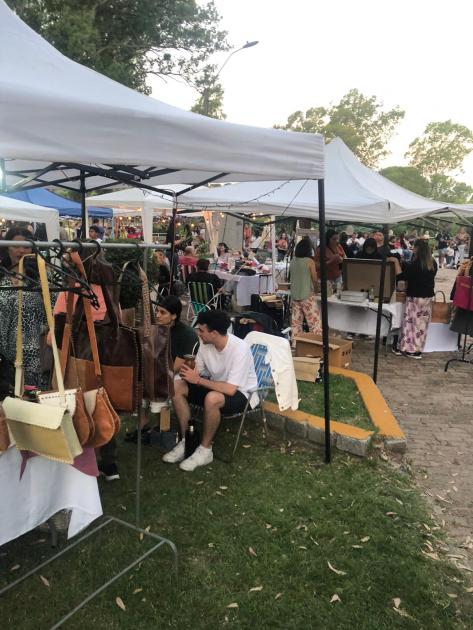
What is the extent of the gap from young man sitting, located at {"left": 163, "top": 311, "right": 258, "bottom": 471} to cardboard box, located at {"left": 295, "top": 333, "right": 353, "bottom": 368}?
8.13ft

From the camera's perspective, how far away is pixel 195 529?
303cm

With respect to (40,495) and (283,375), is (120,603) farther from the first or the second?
(283,375)

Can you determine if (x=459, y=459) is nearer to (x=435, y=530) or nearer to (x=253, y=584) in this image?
(x=435, y=530)

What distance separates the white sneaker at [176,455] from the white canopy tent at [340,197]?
9.97 feet

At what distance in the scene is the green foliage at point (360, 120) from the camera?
49312 mm

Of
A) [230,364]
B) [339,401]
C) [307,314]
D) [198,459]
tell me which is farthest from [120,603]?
[307,314]

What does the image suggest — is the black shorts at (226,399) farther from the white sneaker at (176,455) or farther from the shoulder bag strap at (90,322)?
the shoulder bag strap at (90,322)

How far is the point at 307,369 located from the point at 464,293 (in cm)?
291

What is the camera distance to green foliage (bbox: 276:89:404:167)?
49.3 m

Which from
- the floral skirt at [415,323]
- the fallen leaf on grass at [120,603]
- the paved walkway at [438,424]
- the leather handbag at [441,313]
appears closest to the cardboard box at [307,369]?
the paved walkway at [438,424]

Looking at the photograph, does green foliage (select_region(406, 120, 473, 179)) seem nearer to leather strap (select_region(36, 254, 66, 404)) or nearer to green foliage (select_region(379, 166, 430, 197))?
green foliage (select_region(379, 166, 430, 197))

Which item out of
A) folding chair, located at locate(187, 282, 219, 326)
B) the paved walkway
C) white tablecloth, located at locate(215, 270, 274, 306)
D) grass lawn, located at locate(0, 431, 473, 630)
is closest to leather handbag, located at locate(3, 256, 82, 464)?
grass lawn, located at locate(0, 431, 473, 630)

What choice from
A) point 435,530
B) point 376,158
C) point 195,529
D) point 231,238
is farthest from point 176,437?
point 376,158

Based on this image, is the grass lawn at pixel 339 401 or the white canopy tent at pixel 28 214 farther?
the white canopy tent at pixel 28 214
